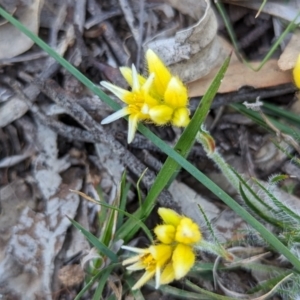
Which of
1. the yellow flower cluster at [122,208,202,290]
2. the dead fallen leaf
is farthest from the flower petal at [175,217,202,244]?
the dead fallen leaf

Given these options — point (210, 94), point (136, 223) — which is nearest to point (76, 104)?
point (136, 223)

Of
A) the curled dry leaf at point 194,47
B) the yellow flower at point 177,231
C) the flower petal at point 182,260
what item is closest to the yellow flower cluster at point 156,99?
the yellow flower at point 177,231

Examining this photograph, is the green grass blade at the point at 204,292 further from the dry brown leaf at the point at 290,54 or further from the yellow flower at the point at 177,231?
the dry brown leaf at the point at 290,54

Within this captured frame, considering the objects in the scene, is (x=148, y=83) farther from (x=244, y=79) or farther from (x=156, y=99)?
(x=244, y=79)

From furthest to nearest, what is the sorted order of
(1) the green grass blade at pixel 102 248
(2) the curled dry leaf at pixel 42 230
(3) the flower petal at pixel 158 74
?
(2) the curled dry leaf at pixel 42 230, (1) the green grass blade at pixel 102 248, (3) the flower petal at pixel 158 74

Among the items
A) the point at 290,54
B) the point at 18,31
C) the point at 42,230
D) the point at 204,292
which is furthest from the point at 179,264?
the point at 18,31

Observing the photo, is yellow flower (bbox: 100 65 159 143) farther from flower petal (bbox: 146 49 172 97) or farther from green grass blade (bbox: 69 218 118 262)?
green grass blade (bbox: 69 218 118 262)
